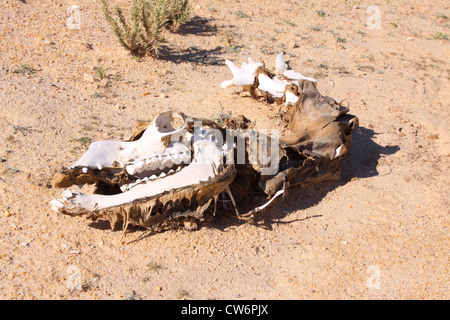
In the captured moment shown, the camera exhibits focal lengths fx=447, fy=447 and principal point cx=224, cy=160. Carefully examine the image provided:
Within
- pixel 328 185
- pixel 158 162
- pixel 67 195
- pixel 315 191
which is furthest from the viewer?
pixel 328 185

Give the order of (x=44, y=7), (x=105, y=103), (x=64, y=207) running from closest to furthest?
(x=64, y=207)
(x=105, y=103)
(x=44, y=7)

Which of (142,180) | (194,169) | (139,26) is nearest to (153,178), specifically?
(142,180)

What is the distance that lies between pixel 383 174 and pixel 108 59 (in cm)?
398

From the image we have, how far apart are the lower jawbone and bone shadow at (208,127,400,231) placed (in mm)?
547

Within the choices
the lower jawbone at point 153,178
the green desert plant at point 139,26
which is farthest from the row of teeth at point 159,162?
the green desert plant at point 139,26

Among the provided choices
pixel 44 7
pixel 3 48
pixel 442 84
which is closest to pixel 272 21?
pixel 442 84

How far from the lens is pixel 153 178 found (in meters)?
3.51

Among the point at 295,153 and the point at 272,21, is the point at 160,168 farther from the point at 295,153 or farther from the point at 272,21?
the point at 272,21

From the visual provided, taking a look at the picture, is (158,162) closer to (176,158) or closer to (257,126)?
(176,158)

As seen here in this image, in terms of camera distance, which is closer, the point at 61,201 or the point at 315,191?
the point at 61,201

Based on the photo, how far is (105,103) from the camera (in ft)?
17.6

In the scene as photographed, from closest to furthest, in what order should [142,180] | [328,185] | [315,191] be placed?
1. [142,180]
2. [315,191]
3. [328,185]

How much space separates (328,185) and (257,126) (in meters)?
1.22

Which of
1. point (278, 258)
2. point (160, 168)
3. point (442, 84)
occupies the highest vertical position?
point (160, 168)
